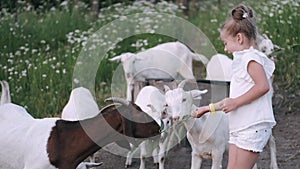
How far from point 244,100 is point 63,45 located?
7865 mm

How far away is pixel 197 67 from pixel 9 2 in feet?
15.7

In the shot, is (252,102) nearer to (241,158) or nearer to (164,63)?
(241,158)

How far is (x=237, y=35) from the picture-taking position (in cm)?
456

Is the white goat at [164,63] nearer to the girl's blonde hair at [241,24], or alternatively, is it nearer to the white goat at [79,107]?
the white goat at [79,107]

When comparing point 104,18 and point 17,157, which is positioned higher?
point 104,18

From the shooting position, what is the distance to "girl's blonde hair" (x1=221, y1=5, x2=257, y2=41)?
4.55 m

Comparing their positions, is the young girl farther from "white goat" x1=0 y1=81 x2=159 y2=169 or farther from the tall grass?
the tall grass

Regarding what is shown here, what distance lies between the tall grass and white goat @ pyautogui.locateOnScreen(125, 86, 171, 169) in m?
2.18

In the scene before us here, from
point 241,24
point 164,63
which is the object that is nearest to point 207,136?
point 241,24

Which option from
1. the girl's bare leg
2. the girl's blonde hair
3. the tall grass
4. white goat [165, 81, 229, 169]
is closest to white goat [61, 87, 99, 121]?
white goat [165, 81, 229, 169]

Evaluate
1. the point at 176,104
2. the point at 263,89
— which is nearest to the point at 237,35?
the point at 263,89

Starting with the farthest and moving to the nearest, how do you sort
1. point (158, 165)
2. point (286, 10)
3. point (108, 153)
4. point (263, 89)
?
point (286, 10), point (108, 153), point (158, 165), point (263, 89)

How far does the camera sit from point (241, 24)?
179 inches

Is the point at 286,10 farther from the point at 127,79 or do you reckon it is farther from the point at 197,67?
the point at 127,79
